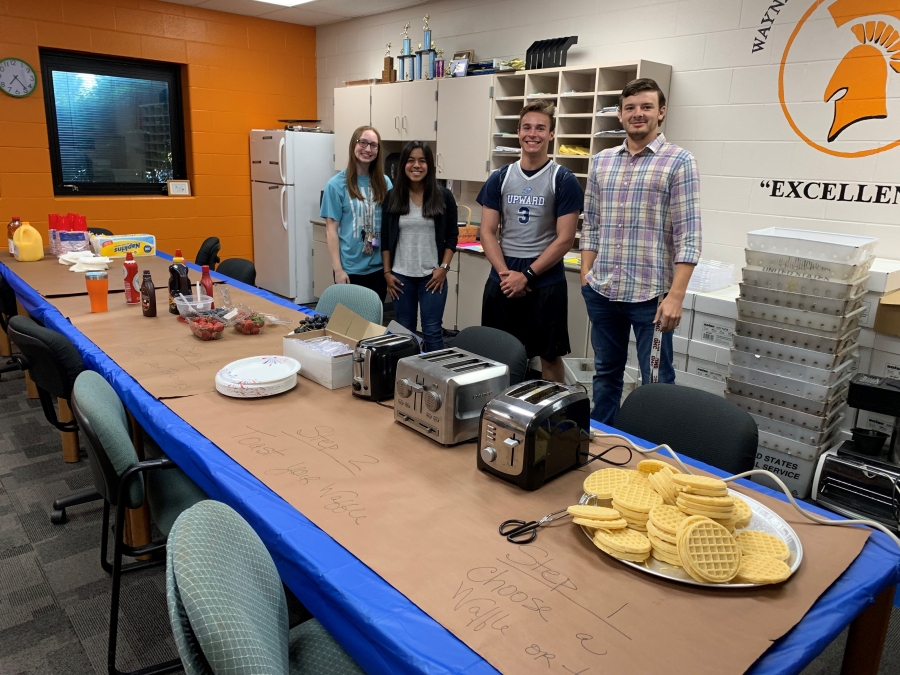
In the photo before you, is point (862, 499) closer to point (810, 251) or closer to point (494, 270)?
point (810, 251)

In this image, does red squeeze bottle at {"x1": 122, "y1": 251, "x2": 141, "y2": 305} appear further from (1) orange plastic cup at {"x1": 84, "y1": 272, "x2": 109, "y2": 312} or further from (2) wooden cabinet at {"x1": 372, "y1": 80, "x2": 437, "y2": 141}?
(2) wooden cabinet at {"x1": 372, "y1": 80, "x2": 437, "y2": 141}

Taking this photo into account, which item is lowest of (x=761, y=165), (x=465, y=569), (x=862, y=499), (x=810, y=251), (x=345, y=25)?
(x=862, y=499)

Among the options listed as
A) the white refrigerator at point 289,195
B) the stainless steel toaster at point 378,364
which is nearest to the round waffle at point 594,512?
the stainless steel toaster at point 378,364

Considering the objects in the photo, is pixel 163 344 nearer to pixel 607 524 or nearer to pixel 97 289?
pixel 97 289

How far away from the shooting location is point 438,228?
11.0ft

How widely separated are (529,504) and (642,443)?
19.8 inches

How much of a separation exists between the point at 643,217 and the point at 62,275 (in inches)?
122

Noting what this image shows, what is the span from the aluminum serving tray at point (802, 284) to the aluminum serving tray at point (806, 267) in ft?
0.05

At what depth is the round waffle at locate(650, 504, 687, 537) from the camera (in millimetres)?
1116

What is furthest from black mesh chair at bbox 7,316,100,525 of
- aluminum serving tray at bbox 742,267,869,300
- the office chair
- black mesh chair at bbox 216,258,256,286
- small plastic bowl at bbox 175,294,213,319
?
aluminum serving tray at bbox 742,267,869,300

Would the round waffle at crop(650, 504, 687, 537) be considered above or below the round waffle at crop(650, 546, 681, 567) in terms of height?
above

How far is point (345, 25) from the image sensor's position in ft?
20.8

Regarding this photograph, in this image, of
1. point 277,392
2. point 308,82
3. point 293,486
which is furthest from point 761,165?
point 308,82

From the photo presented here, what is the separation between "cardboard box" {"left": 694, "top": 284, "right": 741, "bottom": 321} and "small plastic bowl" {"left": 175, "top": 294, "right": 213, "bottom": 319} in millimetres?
2384
